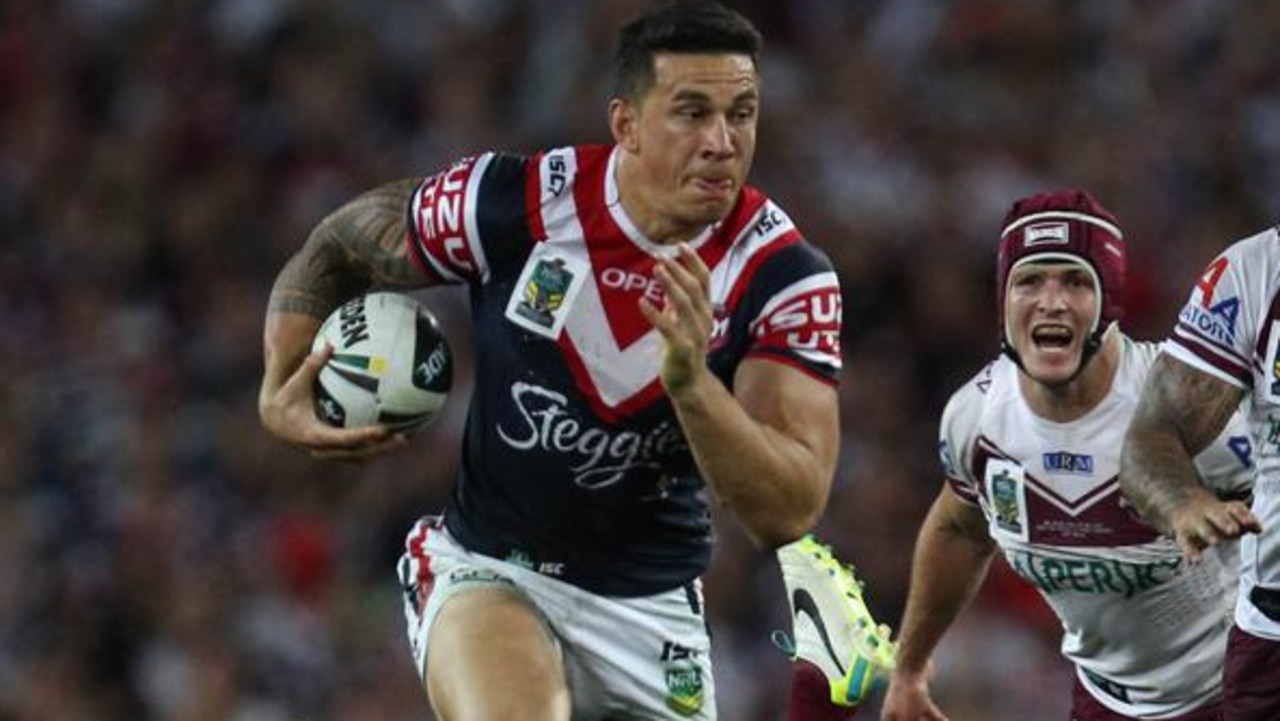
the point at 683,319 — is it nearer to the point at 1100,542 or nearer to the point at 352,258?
the point at 352,258

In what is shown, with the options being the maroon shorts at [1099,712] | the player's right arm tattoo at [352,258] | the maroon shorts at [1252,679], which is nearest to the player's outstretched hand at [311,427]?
the player's right arm tattoo at [352,258]

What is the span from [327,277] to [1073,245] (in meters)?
1.78

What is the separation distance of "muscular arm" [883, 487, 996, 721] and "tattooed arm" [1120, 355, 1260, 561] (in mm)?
1116

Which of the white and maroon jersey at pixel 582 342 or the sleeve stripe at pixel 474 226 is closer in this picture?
the white and maroon jersey at pixel 582 342

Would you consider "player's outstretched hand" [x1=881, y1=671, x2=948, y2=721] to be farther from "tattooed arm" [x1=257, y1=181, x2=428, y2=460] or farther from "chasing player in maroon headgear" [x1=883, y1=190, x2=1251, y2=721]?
"tattooed arm" [x1=257, y1=181, x2=428, y2=460]

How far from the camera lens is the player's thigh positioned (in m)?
6.08

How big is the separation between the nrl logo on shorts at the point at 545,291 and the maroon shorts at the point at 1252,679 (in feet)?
5.43

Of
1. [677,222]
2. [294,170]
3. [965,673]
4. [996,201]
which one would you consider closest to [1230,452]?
[677,222]

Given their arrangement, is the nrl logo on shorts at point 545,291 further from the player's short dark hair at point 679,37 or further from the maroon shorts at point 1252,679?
the maroon shorts at point 1252,679

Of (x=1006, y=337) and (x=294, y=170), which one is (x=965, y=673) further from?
(x=294, y=170)

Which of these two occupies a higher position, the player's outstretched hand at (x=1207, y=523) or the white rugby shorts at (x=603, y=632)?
the player's outstretched hand at (x=1207, y=523)

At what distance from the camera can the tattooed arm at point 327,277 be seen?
21.9 feet

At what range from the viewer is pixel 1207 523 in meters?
5.74

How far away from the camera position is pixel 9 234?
13.0 meters
